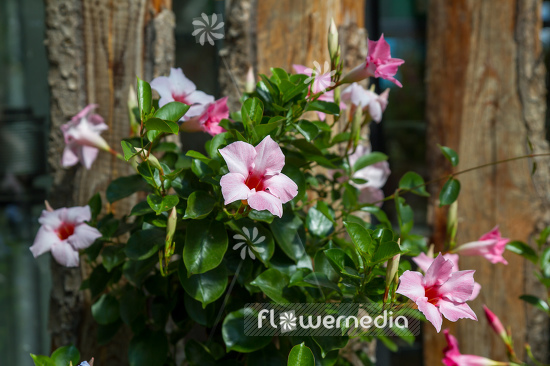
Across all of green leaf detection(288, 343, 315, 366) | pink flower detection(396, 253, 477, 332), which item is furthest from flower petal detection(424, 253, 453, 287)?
green leaf detection(288, 343, 315, 366)

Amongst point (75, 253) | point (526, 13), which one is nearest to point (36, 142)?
point (75, 253)

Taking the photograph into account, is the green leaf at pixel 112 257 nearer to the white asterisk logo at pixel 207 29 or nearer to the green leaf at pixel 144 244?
the green leaf at pixel 144 244

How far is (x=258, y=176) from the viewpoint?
0.69 metres

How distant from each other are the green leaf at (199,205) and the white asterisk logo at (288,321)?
199 mm

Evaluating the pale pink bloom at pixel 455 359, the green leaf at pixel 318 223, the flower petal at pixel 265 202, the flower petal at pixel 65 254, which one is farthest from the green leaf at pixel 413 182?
the flower petal at pixel 65 254

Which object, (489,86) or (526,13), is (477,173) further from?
(526,13)

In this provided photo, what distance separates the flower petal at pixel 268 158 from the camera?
0.67 metres

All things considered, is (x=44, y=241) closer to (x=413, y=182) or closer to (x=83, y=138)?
(x=83, y=138)

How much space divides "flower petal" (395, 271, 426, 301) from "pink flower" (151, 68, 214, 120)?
402 mm

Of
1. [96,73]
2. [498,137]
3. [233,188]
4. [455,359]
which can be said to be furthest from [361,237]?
[498,137]

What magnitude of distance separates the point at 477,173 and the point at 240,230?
0.89 metres

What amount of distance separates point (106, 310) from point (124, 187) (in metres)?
0.23

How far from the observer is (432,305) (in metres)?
0.67

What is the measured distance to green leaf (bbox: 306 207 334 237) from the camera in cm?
89
